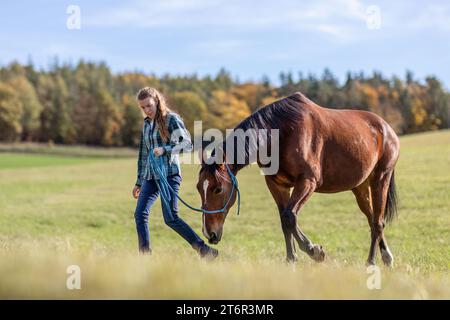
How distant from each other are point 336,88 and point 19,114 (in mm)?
50980

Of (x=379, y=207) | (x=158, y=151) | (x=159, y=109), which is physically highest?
(x=159, y=109)

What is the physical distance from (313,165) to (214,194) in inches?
50.1

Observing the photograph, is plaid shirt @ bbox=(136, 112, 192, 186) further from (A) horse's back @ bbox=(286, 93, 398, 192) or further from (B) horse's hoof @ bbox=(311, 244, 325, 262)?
(B) horse's hoof @ bbox=(311, 244, 325, 262)

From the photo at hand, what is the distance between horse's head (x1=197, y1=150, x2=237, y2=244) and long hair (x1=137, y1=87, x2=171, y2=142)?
0.64 meters

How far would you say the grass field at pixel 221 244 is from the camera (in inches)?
145

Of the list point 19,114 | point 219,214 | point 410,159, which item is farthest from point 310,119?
point 19,114

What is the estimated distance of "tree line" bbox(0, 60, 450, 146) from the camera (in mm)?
79500

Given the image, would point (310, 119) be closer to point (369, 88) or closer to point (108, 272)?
point (108, 272)

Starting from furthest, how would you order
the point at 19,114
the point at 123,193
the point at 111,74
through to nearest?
1. the point at 111,74
2. the point at 19,114
3. the point at 123,193

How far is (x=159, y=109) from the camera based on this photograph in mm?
6512

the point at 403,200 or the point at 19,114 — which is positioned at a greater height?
the point at 19,114

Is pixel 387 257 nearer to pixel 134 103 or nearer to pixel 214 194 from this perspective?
pixel 214 194

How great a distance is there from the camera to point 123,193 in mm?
26031

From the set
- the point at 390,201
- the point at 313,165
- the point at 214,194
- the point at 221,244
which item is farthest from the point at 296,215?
the point at 221,244
